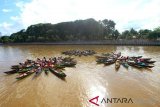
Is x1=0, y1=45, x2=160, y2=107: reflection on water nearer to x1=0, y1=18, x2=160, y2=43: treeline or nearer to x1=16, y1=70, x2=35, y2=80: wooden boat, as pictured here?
x1=16, y1=70, x2=35, y2=80: wooden boat

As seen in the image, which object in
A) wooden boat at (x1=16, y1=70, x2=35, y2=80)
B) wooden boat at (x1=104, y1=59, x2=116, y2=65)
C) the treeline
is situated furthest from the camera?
the treeline

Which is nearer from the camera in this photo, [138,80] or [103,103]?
[103,103]

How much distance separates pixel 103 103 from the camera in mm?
17328

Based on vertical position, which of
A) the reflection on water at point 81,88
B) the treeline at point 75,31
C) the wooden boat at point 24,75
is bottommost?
the reflection on water at point 81,88

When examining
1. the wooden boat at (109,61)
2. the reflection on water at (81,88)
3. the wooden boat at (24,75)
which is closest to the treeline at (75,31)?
the wooden boat at (109,61)

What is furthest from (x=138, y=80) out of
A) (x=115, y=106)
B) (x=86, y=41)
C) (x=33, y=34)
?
(x=33, y=34)

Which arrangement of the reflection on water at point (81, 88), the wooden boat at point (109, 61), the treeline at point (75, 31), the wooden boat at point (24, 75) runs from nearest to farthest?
the reflection on water at point (81, 88) → the wooden boat at point (24, 75) → the wooden boat at point (109, 61) → the treeline at point (75, 31)

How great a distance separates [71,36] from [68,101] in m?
68.2

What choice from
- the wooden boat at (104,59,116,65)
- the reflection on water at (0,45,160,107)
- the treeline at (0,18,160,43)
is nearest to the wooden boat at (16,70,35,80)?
the reflection on water at (0,45,160,107)

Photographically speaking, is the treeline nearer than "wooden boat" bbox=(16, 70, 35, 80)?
No

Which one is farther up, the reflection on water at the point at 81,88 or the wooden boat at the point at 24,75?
the wooden boat at the point at 24,75

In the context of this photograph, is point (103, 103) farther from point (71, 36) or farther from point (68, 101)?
point (71, 36)

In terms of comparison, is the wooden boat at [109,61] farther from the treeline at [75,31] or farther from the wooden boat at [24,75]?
the treeline at [75,31]

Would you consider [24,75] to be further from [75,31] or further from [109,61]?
[75,31]
